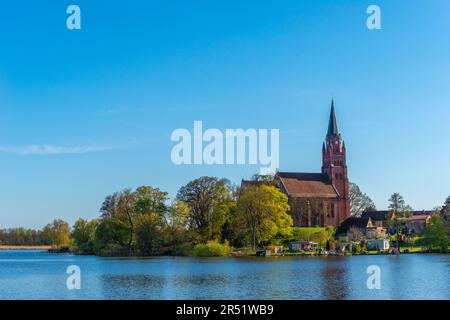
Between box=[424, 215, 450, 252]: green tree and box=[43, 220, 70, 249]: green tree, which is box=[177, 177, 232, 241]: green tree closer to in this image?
box=[424, 215, 450, 252]: green tree

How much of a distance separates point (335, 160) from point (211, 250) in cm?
5687

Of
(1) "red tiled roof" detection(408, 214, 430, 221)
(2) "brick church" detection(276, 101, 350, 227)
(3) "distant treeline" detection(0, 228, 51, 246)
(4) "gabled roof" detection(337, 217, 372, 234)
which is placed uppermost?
(2) "brick church" detection(276, 101, 350, 227)

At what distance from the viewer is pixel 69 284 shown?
42594mm

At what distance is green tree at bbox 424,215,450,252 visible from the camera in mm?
86731

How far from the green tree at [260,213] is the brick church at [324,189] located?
1086 inches

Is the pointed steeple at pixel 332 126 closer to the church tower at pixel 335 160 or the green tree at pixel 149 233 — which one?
the church tower at pixel 335 160

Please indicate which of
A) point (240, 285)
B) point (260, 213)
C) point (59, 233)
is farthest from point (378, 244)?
point (59, 233)

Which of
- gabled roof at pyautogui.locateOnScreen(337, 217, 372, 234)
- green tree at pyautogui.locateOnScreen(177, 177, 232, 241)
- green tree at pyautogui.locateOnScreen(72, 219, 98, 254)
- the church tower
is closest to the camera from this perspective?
green tree at pyautogui.locateOnScreen(177, 177, 232, 241)

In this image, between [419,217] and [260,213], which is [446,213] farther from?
[419,217]

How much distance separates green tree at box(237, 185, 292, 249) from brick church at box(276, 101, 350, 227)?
2759 cm

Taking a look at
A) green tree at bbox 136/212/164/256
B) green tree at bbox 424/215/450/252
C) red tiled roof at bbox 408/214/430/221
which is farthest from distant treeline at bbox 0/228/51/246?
green tree at bbox 424/215/450/252

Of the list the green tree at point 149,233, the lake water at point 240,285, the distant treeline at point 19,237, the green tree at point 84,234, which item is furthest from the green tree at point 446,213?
the distant treeline at point 19,237
